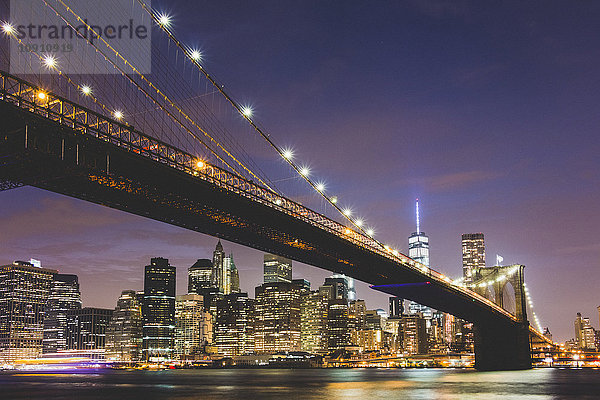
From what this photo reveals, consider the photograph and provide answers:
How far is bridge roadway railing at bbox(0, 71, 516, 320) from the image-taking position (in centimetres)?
2902

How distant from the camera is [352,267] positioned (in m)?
62.1

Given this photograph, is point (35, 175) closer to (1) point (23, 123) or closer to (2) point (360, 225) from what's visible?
(1) point (23, 123)

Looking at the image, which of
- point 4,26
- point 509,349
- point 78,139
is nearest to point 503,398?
point 78,139

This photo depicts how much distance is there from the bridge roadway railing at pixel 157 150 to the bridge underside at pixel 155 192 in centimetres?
53

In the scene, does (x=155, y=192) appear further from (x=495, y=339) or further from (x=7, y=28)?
(x=495, y=339)

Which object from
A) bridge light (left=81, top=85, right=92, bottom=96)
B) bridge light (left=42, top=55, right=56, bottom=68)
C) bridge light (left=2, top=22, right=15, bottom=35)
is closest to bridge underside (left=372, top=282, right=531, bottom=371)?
bridge light (left=81, top=85, right=92, bottom=96)

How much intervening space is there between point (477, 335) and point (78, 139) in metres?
65.9

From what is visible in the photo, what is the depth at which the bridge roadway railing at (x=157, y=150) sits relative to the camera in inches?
1142

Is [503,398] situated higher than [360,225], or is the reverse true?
[360,225]

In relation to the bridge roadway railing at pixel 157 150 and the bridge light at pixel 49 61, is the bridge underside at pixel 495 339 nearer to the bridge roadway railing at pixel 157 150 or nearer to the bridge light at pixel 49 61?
the bridge roadway railing at pixel 157 150

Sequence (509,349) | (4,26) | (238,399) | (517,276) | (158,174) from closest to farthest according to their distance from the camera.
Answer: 1. (4,26)
2. (158,174)
3. (238,399)
4. (509,349)
5. (517,276)

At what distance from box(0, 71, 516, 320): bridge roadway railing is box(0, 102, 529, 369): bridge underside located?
0.53 m

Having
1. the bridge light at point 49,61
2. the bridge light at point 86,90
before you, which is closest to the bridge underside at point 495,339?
the bridge light at point 86,90

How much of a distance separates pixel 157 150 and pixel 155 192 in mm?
3521
